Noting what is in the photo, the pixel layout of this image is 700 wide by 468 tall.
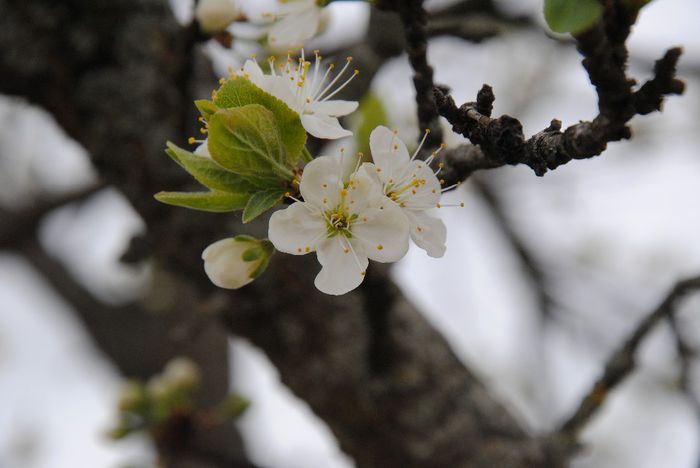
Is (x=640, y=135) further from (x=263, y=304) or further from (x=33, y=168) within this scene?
(x=33, y=168)

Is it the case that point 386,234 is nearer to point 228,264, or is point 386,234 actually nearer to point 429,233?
point 429,233

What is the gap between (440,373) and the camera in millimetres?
1385

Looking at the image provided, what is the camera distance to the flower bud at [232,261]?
83 cm

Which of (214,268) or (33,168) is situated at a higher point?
(214,268)

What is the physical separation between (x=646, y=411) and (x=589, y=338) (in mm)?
1905

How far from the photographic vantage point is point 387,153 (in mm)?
809

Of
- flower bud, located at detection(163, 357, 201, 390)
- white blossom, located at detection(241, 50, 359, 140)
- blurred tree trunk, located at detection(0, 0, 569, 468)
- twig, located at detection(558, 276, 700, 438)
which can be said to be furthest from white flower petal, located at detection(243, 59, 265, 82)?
flower bud, located at detection(163, 357, 201, 390)

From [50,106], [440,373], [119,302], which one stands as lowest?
[119,302]

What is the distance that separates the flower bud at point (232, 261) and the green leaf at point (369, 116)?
658 millimetres

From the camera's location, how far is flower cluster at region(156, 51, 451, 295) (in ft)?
2.43

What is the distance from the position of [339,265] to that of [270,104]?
20 cm

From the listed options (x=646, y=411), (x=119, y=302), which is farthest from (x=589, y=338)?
(x=646, y=411)

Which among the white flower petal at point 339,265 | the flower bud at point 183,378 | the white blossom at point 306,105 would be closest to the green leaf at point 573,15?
the white blossom at point 306,105

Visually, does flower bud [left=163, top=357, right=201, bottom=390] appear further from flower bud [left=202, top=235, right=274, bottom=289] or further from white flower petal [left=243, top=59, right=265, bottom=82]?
white flower petal [left=243, top=59, right=265, bottom=82]
